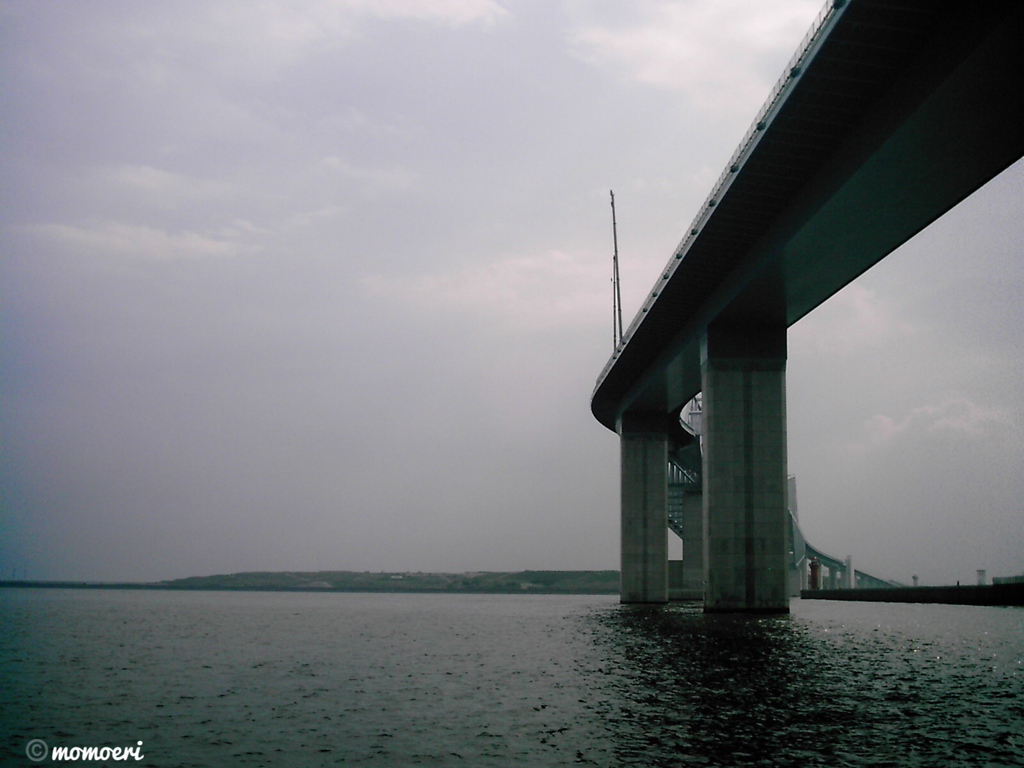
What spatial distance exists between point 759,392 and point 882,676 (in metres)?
36.5

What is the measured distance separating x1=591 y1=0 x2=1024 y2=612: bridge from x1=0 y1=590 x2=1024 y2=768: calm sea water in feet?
61.4

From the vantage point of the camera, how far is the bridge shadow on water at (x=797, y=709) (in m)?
14.5

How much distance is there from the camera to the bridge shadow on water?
14.5m

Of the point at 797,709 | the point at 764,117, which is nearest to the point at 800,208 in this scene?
the point at 764,117

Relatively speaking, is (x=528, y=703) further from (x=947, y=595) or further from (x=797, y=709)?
(x=947, y=595)

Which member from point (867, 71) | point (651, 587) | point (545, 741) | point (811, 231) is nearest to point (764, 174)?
point (811, 231)

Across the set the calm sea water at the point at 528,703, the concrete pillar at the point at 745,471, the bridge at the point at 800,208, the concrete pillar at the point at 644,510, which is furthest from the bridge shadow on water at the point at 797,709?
the concrete pillar at the point at 644,510

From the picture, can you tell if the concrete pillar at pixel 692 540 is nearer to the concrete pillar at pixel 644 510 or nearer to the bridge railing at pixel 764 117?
the concrete pillar at pixel 644 510

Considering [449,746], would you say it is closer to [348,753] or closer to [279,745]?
[348,753]

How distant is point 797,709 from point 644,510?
263 ft

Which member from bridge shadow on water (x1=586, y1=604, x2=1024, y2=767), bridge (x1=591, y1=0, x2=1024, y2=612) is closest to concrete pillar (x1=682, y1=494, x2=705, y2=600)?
bridge (x1=591, y1=0, x2=1024, y2=612)

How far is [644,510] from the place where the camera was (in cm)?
9850

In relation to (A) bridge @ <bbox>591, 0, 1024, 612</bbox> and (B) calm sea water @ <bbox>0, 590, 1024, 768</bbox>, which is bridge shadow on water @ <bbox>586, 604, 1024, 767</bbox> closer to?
(B) calm sea water @ <bbox>0, 590, 1024, 768</bbox>

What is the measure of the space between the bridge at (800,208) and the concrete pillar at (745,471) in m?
0.09
